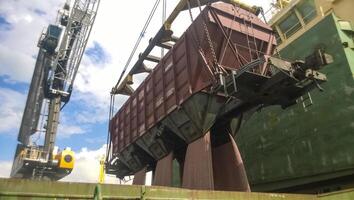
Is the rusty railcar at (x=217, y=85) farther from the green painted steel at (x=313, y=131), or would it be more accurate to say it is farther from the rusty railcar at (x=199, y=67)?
the green painted steel at (x=313, y=131)

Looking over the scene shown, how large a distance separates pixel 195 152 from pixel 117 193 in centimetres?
568

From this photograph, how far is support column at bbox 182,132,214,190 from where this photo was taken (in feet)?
32.9

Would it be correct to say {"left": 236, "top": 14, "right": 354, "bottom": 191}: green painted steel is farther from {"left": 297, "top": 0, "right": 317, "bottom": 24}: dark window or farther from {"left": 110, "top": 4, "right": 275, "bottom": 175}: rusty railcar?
{"left": 110, "top": 4, "right": 275, "bottom": 175}: rusty railcar

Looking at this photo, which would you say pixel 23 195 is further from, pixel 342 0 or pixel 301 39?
pixel 342 0

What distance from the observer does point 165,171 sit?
13.3 metres

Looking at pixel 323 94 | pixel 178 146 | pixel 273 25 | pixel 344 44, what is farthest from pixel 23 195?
pixel 273 25

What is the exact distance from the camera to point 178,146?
13.4 meters

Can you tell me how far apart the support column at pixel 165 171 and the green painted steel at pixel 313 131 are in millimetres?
4815

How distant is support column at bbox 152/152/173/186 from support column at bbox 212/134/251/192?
2.26m

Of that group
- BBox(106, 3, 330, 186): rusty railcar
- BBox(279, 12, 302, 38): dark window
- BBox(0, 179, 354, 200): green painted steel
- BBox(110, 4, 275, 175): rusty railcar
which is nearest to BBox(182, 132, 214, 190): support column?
BBox(106, 3, 330, 186): rusty railcar

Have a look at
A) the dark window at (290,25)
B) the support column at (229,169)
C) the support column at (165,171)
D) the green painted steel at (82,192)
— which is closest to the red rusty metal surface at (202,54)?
the support column at (165,171)

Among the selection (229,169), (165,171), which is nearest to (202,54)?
(229,169)

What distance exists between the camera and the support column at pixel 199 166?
1004cm

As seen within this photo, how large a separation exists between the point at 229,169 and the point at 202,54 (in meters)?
3.94
